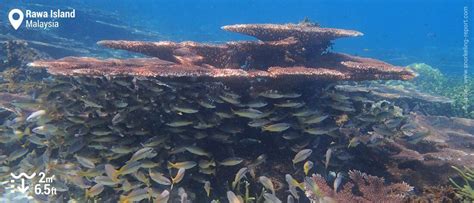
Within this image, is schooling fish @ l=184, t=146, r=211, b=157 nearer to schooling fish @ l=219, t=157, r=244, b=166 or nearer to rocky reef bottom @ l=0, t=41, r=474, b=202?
rocky reef bottom @ l=0, t=41, r=474, b=202

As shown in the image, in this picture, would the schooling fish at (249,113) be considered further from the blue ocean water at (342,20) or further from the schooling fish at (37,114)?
the blue ocean water at (342,20)

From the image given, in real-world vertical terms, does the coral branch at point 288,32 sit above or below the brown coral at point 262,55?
above

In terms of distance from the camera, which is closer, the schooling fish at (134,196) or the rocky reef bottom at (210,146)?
→ the schooling fish at (134,196)

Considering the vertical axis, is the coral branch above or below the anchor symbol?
above

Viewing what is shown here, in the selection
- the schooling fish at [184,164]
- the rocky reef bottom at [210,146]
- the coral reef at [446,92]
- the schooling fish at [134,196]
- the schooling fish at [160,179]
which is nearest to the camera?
the schooling fish at [134,196]

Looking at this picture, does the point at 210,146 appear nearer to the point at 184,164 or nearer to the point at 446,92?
the point at 184,164

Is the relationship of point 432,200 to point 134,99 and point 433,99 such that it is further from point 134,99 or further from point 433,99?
point 433,99

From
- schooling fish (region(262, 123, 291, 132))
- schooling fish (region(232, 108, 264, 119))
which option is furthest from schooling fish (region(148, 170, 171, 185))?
schooling fish (region(262, 123, 291, 132))

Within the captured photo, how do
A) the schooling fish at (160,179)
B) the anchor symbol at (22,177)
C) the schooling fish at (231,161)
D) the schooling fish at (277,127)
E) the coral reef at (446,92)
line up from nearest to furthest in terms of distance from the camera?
the schooling fish at (160,179), the schooling fish at (231,161), the schooling fish at (277,127), the anchor symbol at (22,177), the coral reef at (446,92)

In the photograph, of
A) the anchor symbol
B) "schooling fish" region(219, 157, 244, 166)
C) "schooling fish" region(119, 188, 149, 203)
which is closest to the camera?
"schooling fish" region(119, 188, 149, 203)

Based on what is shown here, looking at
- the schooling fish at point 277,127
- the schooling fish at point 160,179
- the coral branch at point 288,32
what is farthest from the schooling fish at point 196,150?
the coral branch at point 288,32

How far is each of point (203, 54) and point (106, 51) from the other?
62.4 ft

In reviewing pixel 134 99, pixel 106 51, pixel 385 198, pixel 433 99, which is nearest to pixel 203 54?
pixel 134 99

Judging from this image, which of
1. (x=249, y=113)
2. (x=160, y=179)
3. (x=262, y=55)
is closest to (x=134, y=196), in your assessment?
(x=160, y=179)
